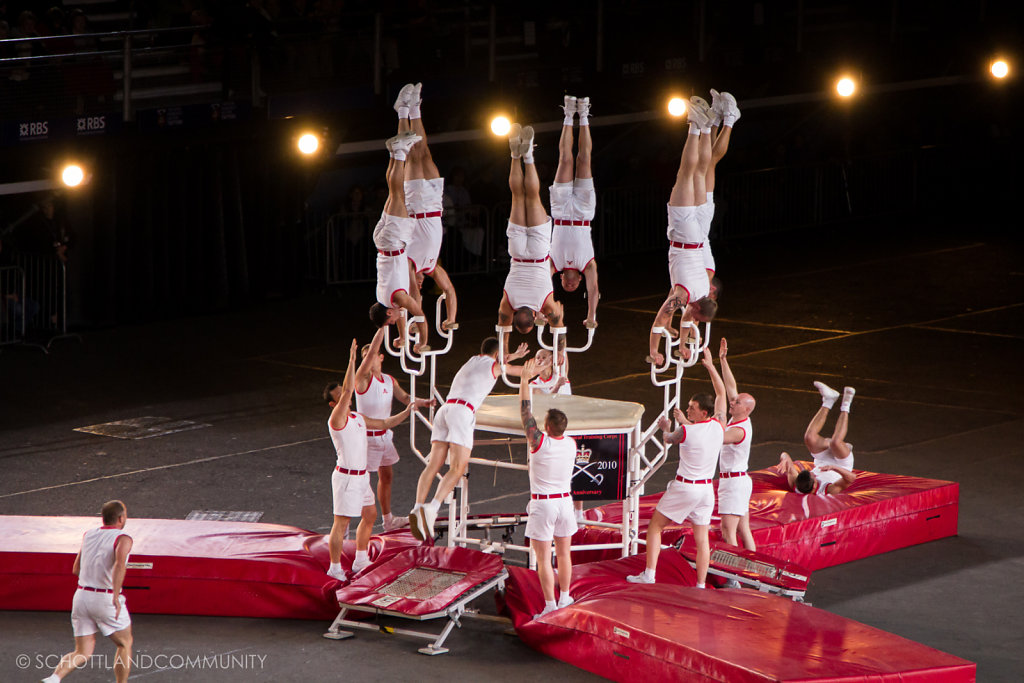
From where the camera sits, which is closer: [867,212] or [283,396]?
[283,396]

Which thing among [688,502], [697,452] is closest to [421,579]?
[688,502]

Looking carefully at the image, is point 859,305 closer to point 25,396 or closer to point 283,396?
point 283,396

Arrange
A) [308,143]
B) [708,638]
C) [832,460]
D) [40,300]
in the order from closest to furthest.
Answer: [708,638]
[832,460]
[40,300]
[308,143]

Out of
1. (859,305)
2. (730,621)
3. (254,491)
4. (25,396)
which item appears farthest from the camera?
(859,305)

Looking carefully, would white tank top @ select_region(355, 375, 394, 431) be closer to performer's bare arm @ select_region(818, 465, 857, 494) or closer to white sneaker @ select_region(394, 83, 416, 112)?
white sneaker @ select_region(394, 83, 416, 112)

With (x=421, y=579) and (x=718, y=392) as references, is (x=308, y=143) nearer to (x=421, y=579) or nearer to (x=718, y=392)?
(x=718, y=392)

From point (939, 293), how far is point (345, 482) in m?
14.9

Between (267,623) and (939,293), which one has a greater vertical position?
(939,293)

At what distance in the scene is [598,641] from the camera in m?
9.39

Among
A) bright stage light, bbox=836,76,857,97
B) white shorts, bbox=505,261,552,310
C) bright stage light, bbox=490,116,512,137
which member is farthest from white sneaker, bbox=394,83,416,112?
bright stage light, bbox=836,76,857,97

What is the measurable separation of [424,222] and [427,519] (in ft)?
8.10

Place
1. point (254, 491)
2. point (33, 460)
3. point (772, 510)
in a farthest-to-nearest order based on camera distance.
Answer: point (33, 460)
point (254, 491)
point (772, 510)

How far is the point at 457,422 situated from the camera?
428 inches

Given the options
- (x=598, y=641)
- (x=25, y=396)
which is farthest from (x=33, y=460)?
(x=598, y=641)
